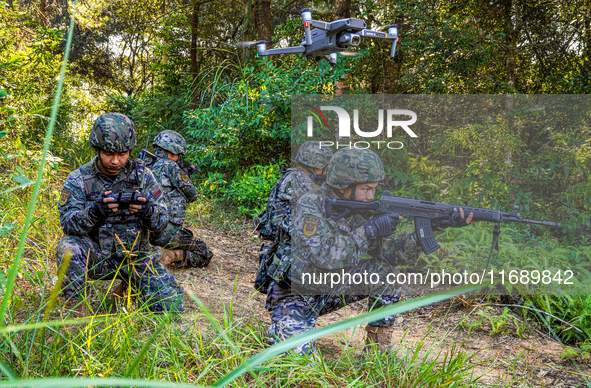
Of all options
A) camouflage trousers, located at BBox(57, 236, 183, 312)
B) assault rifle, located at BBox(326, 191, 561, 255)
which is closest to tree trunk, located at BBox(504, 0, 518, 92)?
assault rifle, located at BBox(326, 191, 561, 255)

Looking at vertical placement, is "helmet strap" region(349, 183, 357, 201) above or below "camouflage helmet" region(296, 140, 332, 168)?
below

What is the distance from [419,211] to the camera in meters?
2.81

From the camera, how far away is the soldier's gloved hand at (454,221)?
2.75 m

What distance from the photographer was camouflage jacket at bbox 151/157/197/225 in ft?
15.2

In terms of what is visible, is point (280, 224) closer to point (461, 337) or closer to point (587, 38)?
point (461, 337)

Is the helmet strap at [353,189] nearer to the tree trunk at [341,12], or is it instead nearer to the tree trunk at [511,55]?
the tree trunk at [511,55]

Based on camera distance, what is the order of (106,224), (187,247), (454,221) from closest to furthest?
(454,221) < (106,224) < (187,247)

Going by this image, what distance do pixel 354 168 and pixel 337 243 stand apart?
0.49 meters

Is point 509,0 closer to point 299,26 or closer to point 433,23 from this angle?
point 433,23

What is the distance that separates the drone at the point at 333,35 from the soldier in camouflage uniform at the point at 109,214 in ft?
8.22

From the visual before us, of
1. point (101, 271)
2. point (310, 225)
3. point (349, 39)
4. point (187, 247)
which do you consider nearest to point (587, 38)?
point (349, 39)

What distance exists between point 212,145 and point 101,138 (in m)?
4.80

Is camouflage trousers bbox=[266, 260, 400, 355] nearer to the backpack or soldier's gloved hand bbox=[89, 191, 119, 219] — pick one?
the backpack

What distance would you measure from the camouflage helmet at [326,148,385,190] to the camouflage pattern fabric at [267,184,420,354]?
0.18 metres
